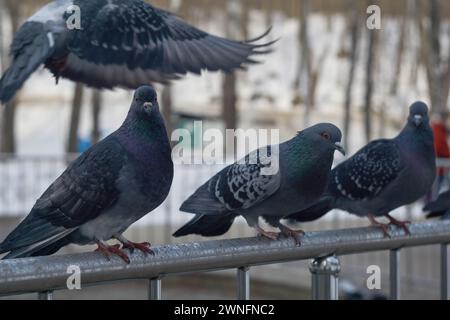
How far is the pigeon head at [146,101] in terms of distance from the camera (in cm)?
256

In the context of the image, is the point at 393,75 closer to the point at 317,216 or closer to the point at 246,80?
the point at 246,80

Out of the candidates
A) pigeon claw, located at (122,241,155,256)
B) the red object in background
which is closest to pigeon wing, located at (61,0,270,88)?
pigeon claw, located at (122,241,155,256)

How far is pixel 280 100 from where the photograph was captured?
2622 centimetres

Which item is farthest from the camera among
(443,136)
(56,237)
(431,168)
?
(443,136)

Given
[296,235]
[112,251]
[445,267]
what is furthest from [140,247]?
[445,267]

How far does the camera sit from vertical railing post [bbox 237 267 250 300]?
2502 millimetres

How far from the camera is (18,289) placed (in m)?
1.99

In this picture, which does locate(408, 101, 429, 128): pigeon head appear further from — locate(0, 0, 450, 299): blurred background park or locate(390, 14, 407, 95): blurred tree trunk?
locate(390, 14, 407, 95): blurred tree trunk

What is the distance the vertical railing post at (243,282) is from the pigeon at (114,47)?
0.77 meters

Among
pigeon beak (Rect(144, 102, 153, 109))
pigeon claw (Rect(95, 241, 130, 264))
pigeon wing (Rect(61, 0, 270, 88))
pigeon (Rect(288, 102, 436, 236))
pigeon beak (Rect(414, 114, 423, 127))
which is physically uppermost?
pigeon wing (Rect(61, 0, 270, 88))

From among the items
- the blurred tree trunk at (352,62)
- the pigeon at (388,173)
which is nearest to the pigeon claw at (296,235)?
the pigeon at (388,173)
